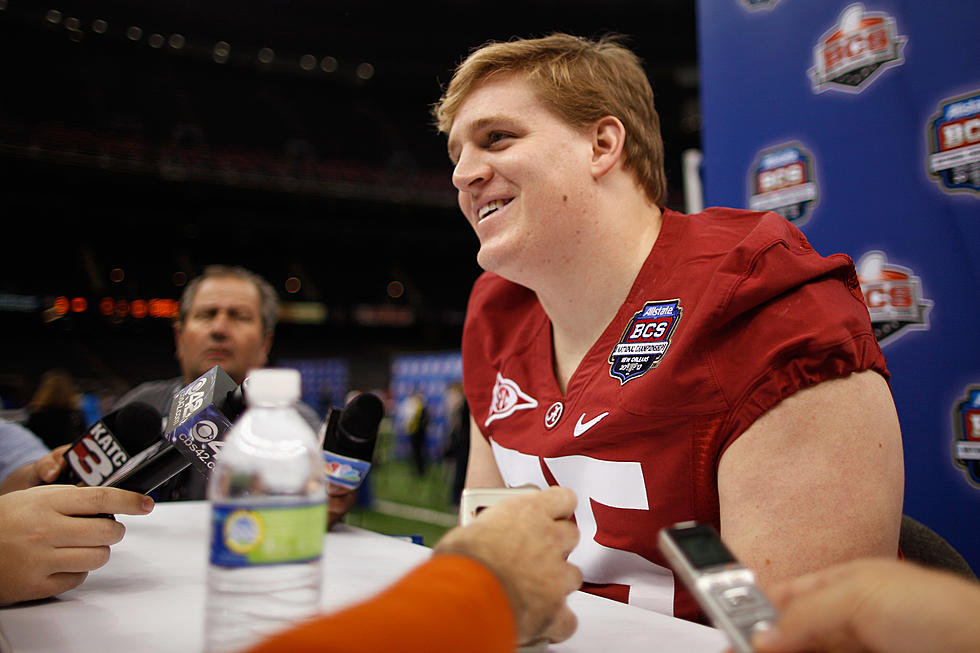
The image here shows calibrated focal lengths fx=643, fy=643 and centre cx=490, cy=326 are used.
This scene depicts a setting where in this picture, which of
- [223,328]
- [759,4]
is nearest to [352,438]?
[223,328]

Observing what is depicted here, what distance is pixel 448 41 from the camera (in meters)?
12.5

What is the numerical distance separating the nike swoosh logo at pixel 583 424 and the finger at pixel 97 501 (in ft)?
1.92

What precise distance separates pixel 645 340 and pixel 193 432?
0.63 meters

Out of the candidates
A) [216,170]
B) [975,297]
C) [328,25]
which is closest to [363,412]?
[975,297]

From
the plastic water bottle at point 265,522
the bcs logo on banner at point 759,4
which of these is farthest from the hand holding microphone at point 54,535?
the bcs logo on banner at point 759,4

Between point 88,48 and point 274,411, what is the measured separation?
600 inches

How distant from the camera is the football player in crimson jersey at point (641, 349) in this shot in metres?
0.75

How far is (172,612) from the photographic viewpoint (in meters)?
0.68

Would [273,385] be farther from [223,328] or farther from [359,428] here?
[223,328]

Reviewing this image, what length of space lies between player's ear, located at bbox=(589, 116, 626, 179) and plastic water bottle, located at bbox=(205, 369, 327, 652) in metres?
0.77

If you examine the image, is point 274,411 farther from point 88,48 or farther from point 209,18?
point 88,48

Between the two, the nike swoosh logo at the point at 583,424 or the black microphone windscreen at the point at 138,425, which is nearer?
the black microphone windscreen at the point at 138,425

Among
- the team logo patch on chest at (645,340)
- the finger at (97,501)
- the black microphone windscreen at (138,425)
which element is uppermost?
the team logo patch on chest at (645,340)

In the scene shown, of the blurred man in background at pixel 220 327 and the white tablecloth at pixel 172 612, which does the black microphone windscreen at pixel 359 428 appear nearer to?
the white tablecloth at pixel 172 612
